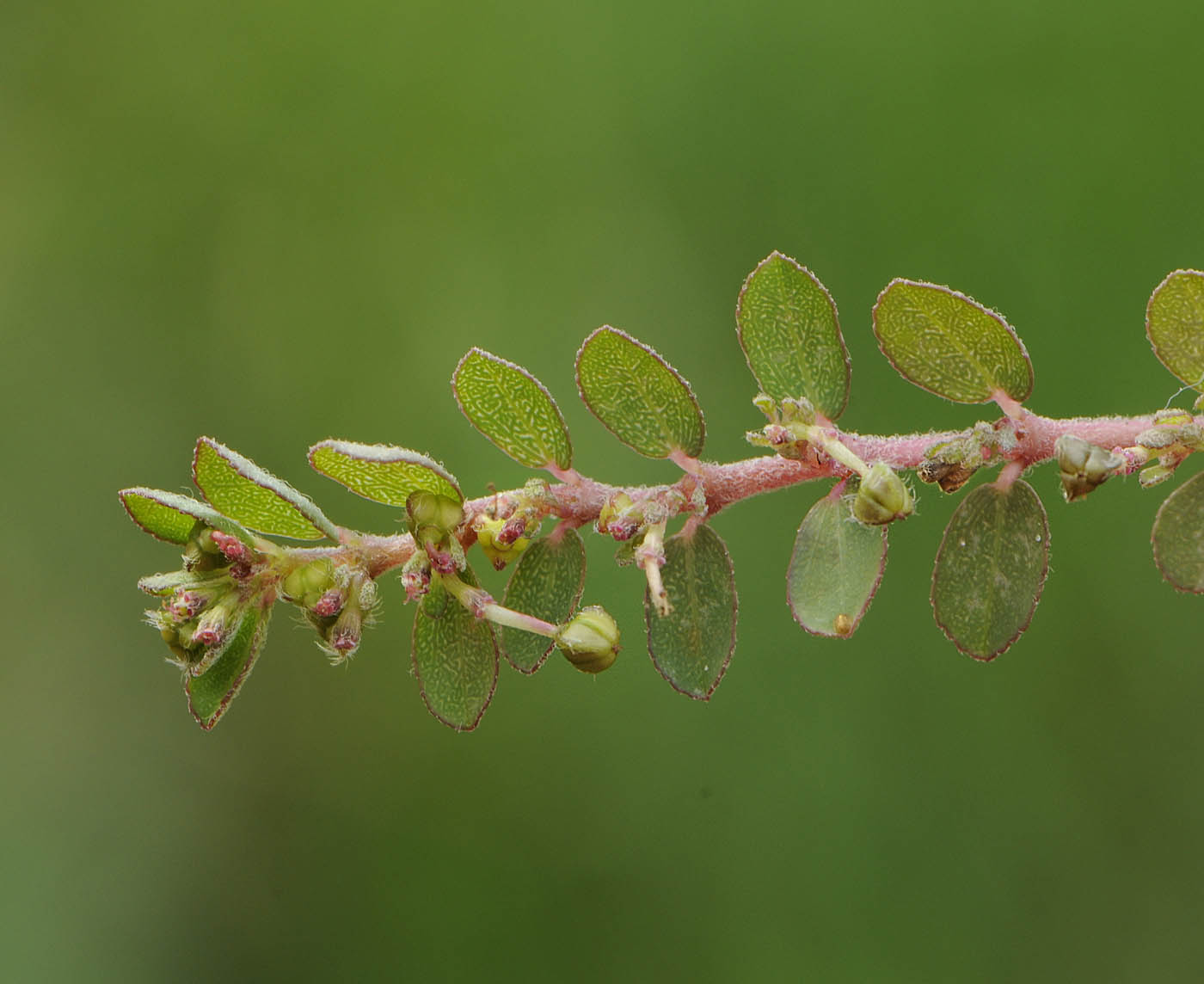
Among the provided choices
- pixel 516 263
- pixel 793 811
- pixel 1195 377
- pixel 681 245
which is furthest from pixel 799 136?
pixel 1195 377

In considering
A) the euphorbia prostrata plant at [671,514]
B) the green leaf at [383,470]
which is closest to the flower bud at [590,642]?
the euphorbia prostrata plant at [671,514]

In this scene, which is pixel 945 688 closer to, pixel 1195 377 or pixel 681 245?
pixel 681 245

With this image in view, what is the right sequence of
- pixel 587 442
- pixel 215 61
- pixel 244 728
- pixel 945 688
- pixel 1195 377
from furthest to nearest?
1. pixel 215 61
2. pixel 244 728
3. pixel 587 442
4. pixel 945 688
5. pixel 1195 377

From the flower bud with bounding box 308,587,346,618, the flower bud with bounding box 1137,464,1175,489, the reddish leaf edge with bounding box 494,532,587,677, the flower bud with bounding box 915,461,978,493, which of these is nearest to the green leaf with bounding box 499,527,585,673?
the reddish leaf edge with bounding box 494,532,587,677

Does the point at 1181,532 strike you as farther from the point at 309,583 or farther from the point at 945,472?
the point at 309,583

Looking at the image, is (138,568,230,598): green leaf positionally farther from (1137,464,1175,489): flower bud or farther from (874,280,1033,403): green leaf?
(1137,464,1175,489): flower bud

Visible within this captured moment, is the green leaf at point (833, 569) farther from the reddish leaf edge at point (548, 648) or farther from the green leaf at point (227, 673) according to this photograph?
the green leaf at point (227, 673)

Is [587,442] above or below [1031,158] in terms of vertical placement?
below

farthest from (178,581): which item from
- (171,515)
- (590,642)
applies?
(590,642)
